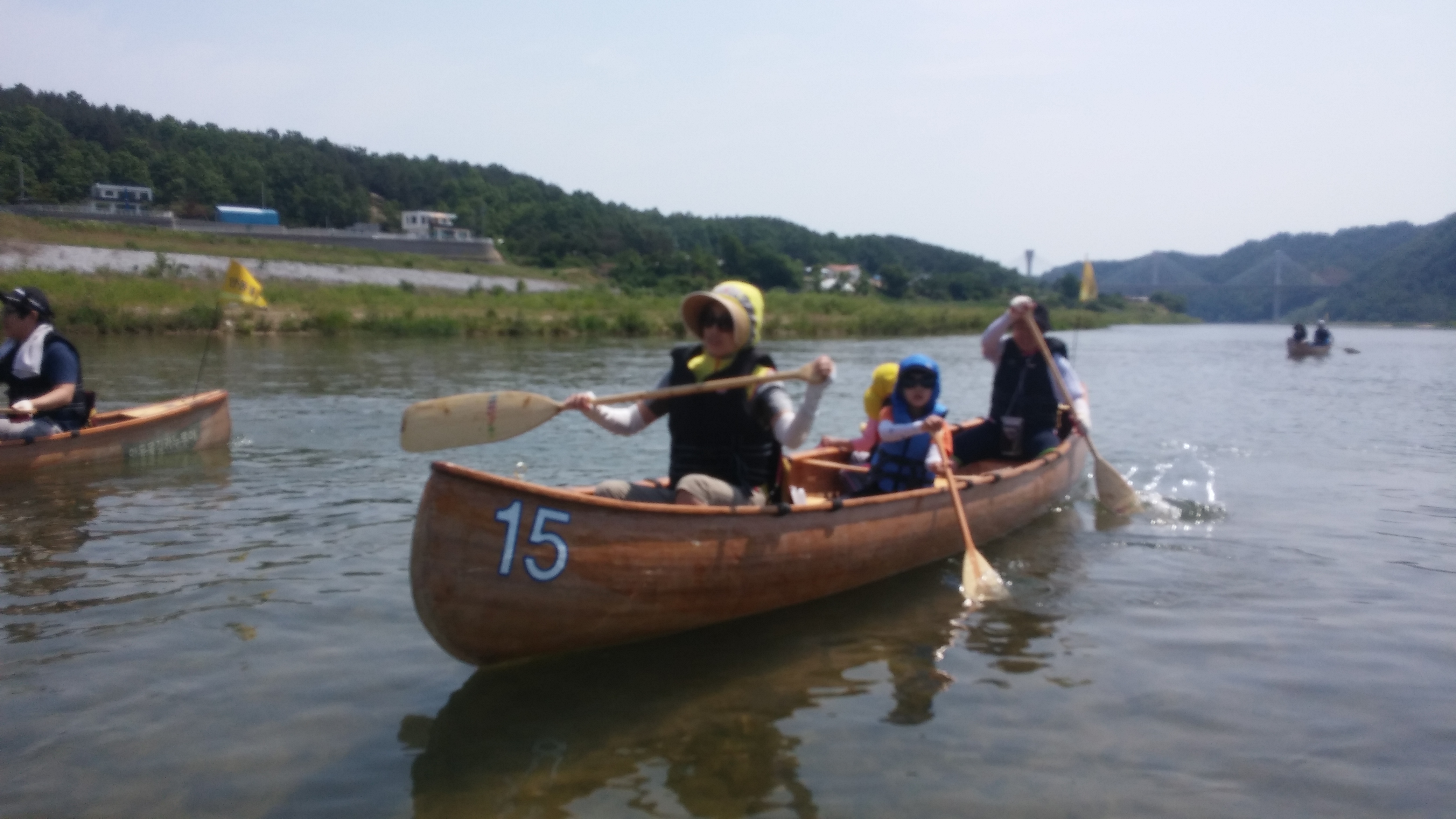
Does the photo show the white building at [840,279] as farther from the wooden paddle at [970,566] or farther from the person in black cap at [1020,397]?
the wooden paddle at [970,566]

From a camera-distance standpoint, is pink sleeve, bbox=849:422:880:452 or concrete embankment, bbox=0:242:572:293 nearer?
pink sleeve, bbox=849:422:880:452

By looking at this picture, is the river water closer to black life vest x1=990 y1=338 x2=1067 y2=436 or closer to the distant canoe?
black life vest x1=990 y1=338 x2=1067 y2=436

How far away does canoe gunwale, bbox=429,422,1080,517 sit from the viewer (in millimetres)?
4316

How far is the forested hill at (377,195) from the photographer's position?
58.2m

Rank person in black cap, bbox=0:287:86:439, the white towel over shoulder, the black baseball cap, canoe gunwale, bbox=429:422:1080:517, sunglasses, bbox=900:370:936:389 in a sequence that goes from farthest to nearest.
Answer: the white towel over shoulder < person in black cap, bbox=0:287:86:439 < the black baseball cap < sunglasses, bbox=900:370:936:389 < canoe gunwale, bbox=429:422:1080:517

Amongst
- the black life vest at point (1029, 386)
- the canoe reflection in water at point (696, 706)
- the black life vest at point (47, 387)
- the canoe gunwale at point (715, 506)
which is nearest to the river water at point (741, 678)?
the canoe reflection in water at point (696, 706)

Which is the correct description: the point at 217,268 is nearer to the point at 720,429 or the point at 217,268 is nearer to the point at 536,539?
the point at 720,429

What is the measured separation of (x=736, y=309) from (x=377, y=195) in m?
95.8

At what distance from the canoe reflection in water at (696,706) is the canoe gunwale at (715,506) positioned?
0.68 metres

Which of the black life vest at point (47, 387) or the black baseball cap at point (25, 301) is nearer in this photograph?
the black baseball cap at point (25, 301)

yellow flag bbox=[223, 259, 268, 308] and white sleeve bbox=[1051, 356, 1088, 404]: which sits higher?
yellow flag bbox=[223, 259, 268, 308]

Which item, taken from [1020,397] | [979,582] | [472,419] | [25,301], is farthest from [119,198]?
[979,582]

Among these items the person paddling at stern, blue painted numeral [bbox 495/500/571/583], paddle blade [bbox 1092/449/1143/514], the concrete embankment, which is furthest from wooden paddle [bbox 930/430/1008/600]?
the concrete embankment

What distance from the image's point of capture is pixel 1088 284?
1243 cm
